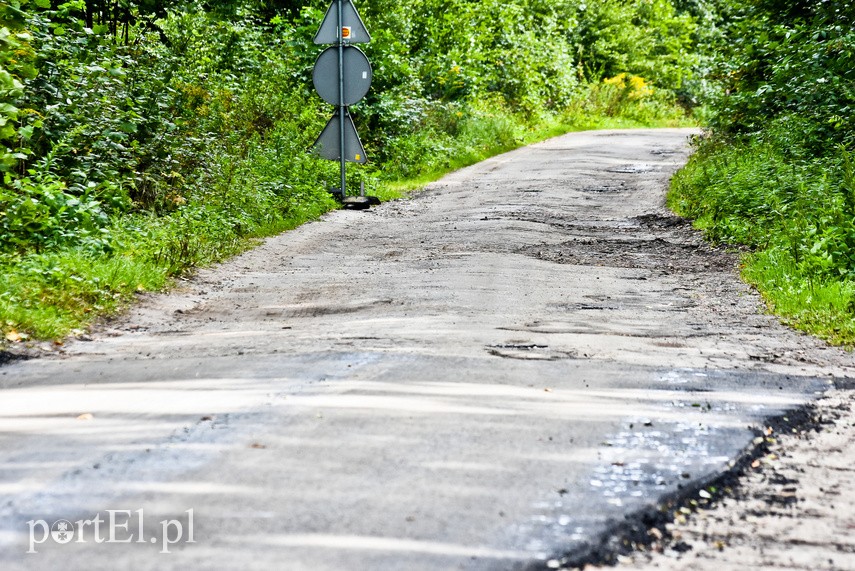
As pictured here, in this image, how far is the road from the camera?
3896 millimetres

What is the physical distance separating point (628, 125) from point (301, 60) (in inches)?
936

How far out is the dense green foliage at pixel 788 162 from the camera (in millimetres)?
10070

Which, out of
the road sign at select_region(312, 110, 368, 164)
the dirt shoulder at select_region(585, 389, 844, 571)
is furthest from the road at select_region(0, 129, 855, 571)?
the road sign at select_region(312, 110, 368, 164)

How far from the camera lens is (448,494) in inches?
169

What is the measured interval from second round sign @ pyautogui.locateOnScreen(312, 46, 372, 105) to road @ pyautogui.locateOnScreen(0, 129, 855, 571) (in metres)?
5.80

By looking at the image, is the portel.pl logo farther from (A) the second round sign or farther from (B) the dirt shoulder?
(A) the second round sign

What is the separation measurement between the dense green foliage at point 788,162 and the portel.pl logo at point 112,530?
5590 millimetres

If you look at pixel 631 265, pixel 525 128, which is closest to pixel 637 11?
pixel 525 128

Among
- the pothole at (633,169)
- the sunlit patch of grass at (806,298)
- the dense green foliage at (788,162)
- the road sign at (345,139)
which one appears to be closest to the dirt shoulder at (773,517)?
the sunlit patch of grass at (806,298)

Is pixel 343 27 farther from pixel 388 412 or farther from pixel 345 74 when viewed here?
pixel 388 412

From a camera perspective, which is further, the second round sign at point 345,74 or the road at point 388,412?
the second round sign at point 345,74

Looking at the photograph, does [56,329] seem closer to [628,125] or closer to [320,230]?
[320,230]

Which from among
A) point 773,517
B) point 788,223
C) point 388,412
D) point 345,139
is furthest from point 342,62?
point 773,517

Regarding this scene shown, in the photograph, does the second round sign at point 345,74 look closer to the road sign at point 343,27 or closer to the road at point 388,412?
the road sign at point 343,27
